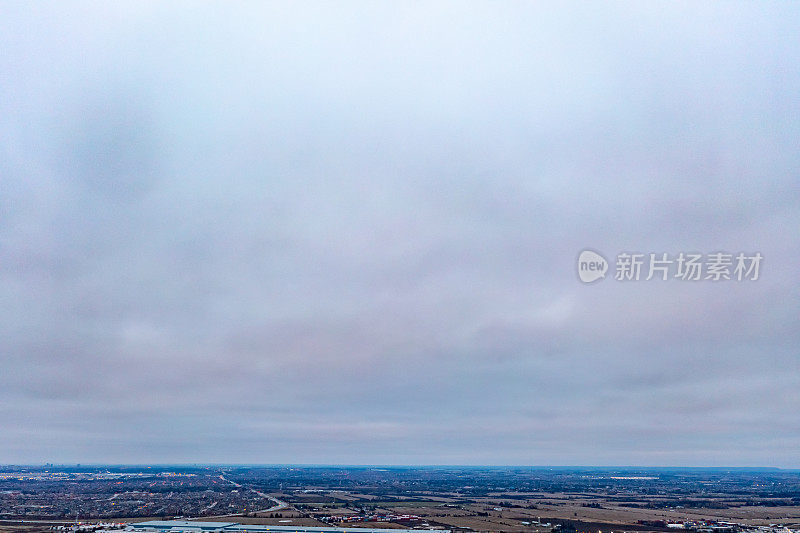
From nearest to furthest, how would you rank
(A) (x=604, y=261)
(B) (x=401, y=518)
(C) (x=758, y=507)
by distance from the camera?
(A) (x=604, y=261) → (B) (x=401, y=518) → (C) (x=758, y=507)

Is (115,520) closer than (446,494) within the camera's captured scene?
Yes

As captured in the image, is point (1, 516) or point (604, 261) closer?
point (604, 261)

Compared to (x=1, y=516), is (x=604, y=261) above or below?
above

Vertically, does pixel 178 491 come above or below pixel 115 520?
below

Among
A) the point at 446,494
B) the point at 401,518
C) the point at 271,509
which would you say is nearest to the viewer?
the point at 401,518

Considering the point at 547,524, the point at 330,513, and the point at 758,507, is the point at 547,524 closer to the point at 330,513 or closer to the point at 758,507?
the point at 330,513

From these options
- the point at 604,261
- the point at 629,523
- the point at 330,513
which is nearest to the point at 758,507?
the point at 629,523

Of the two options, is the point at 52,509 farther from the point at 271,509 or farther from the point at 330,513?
the point at 330,513

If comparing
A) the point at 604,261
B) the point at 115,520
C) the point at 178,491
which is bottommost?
the point at 178,491

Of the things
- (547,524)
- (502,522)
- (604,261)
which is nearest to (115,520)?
(502,522)
